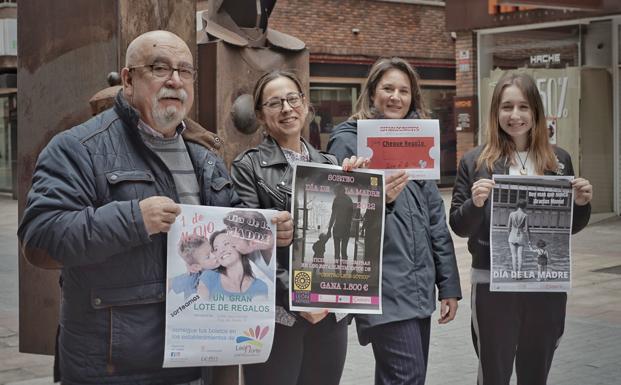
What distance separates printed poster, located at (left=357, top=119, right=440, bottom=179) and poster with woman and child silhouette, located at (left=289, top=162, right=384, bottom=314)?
23cm

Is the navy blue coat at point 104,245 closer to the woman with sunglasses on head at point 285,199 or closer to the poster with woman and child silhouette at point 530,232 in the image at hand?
Answer: the woman with sunglasses on head at point 285,199

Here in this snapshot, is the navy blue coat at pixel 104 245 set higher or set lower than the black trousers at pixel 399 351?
higher

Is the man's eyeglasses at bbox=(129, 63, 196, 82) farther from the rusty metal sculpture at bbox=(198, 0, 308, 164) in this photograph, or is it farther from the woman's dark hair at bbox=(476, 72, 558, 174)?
the rusty metal sculpture at bbox=(198, 0, 308, 164)

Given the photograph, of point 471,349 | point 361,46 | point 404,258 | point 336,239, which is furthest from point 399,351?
point 361,46

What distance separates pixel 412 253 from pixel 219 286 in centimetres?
155

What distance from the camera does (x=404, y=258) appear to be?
176 inches

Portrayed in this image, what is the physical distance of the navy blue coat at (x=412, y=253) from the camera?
4.42m

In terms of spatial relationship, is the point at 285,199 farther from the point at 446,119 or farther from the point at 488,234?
the point at 446,119

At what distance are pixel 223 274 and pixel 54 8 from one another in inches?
133

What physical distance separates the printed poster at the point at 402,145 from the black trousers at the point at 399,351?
734 millimetres

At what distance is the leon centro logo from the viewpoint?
321 cm

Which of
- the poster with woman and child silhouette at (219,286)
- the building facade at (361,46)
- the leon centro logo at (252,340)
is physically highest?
the building facade at (361,46)

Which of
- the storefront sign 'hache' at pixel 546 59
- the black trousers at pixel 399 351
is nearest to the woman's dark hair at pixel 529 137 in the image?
the black trousers at pixel 399 351

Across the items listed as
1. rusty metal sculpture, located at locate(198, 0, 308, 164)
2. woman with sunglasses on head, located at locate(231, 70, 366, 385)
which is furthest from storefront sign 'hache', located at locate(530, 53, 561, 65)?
woman with sunglasses on head, located at locate(231, 70, 366, 385)
